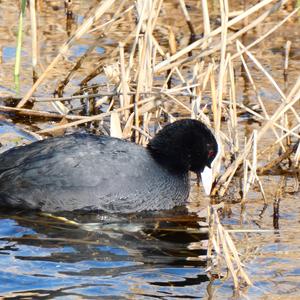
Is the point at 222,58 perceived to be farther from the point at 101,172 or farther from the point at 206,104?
the point at 101,172

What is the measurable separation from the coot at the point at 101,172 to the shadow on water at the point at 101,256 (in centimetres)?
9

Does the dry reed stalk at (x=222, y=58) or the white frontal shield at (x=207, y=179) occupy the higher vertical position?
the dry reed stalk at (x=222, y=58)

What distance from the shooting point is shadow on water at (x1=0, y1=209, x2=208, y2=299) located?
4.91 metres

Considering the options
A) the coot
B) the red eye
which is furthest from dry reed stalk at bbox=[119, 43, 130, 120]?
the red eye

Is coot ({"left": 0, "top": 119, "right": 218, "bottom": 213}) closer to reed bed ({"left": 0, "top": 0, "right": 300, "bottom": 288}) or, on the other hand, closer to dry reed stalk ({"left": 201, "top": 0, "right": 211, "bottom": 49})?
reed bed ({"left": 0, "top": 0, "right": 300, "bottom": 288})

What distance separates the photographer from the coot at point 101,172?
6.11m

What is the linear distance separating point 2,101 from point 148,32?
79.4 inches

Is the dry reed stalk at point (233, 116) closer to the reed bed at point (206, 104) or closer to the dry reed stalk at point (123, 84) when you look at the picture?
the reed bed at point (206, 104)

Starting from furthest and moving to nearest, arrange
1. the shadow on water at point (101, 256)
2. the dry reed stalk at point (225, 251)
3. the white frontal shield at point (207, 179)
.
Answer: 1. the white frontal shield at point (207, 179)
2. the shadow on water at point (101, 256)
3. the dry reed stalk at point (225, 251)

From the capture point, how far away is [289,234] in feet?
19.1

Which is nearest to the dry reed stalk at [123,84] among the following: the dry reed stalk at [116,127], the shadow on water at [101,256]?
the dry reed stalk at [116,127]

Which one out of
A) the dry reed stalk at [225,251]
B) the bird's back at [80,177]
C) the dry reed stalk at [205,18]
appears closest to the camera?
the dry reed stalk at [225,251]

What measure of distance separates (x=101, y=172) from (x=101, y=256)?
85 centimetres

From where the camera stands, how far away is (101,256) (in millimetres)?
5395
